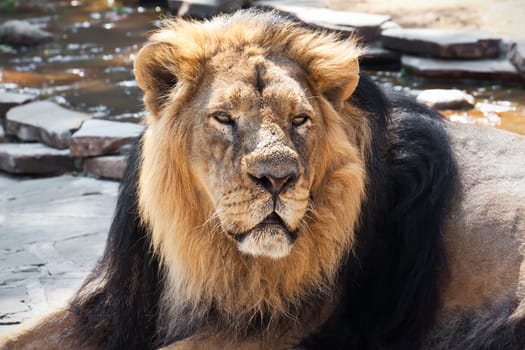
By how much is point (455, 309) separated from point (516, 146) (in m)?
0.82

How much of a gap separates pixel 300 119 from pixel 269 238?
Result: 441mm

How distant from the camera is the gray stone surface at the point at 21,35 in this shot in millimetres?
10922

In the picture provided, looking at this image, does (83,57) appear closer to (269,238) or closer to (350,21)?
(350,21)

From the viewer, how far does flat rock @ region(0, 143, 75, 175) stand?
6.99 m

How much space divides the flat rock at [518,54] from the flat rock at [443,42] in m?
0.21

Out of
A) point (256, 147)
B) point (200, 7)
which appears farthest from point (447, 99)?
point (256, 147)

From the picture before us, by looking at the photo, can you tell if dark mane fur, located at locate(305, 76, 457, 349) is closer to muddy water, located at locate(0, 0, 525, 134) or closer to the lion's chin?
the lion's chin

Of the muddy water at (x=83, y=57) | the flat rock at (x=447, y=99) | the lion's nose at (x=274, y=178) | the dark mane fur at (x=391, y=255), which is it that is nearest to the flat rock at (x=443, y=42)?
the flat rock at (x=447, y=99)

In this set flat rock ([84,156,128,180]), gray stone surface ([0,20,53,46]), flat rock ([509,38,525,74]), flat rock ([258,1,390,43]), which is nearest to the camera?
flat rock ([84,156,128,180])

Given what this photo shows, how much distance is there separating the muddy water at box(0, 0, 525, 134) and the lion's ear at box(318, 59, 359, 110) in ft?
12.6

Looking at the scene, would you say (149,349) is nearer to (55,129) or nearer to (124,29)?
(55,129)

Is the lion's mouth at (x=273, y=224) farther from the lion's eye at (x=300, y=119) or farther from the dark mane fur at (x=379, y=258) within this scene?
the dark mane fur at (x=379, y=258)

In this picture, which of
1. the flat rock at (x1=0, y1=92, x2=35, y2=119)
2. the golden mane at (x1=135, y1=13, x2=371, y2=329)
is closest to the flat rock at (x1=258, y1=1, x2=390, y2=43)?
the flat rock at (x1=0, y1=92, x2=35, y2=119)

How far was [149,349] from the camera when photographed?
4125mm
